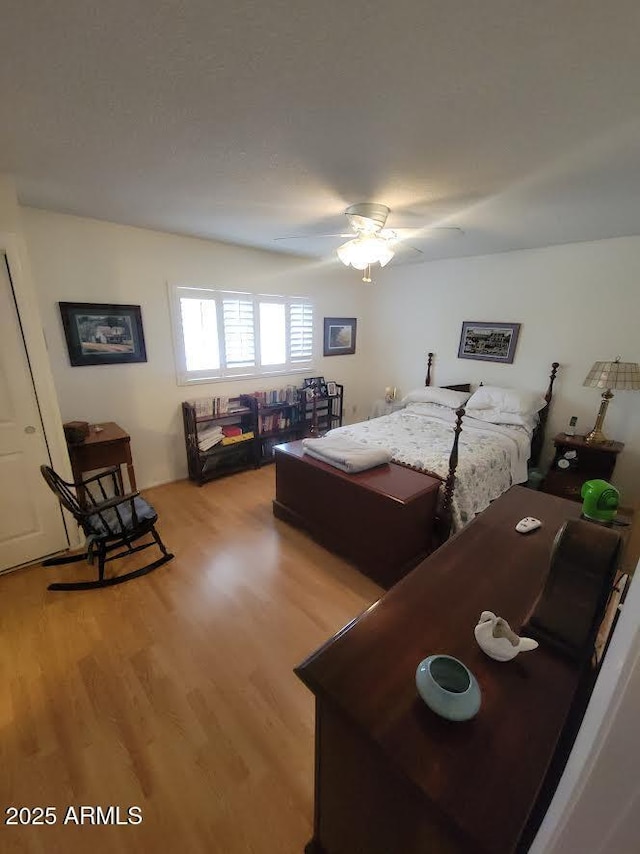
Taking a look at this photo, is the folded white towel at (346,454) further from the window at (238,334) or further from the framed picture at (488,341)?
the framed picture at (488,341)

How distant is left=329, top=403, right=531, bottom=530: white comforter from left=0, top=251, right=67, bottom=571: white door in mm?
2201

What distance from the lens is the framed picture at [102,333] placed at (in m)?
2.68

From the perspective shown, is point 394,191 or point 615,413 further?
point 615,413

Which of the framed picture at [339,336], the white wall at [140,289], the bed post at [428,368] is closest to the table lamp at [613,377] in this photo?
the bed post at [428,368]

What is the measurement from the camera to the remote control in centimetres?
136

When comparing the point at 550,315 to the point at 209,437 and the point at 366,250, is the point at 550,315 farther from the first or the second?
the point at 209,437

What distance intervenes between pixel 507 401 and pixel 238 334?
2858 millimetres

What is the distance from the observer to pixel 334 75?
3.54ft

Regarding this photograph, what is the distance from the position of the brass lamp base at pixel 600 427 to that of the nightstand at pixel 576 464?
4 cm

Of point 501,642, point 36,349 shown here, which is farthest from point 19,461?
point 501,642

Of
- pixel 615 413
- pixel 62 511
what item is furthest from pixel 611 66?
pixel 62 511

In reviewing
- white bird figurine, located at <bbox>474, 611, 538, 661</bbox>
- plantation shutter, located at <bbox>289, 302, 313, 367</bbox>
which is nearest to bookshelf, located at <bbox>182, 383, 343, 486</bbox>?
plantation shutter, located at <bbox>289, 302, 313, 367</bbox>

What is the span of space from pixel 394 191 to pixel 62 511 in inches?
117

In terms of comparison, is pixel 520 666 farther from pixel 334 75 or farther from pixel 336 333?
pixel 336 333
